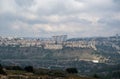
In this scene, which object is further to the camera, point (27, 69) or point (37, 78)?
Result: point (27, 69)

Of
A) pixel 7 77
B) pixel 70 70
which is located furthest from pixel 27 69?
pixel 7 77

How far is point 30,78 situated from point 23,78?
105 inches

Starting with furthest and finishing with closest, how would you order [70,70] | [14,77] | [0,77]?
[70,70] < [14,77] < [0,77]

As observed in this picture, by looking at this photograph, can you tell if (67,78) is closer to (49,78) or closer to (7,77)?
(49,78)

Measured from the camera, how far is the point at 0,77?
116125mm

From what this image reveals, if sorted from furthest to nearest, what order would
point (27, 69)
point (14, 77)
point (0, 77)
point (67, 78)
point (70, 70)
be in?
point (70, 70) → point (27, 69) → point (67, 78) → point (14, 77) → point (0, 77)

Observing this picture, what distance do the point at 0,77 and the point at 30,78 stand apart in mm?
13444

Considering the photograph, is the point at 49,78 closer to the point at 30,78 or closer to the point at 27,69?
the point at 30,78

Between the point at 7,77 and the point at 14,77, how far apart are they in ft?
13.7

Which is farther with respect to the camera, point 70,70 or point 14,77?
point 70,70

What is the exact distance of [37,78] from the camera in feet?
417

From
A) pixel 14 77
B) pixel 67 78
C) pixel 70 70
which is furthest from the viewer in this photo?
pixel 70 70

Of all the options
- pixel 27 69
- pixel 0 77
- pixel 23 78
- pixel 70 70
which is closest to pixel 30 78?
pixel 23 78

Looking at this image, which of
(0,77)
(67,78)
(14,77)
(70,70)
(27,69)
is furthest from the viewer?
(70,70)
